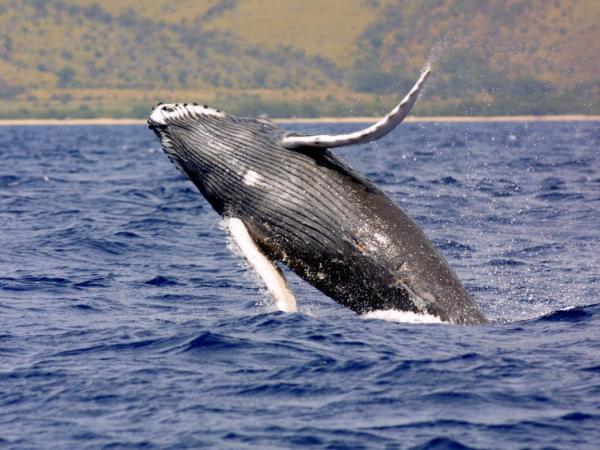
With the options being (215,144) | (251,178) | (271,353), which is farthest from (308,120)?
(271,353)

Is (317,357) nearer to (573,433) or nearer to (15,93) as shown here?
(573,433)

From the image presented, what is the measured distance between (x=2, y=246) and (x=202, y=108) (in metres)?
7.76

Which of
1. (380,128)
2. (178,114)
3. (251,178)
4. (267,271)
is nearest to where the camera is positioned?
(380,128)

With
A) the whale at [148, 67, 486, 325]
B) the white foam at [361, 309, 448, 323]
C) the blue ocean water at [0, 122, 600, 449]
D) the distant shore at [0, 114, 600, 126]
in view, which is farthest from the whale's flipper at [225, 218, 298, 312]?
the distant shore at [0, 114, 600, 126]

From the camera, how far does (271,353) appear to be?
32.7 feet

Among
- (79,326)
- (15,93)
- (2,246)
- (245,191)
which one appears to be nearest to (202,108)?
(245,191)

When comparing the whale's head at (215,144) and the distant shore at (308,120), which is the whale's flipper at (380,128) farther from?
the distant shore at (308,120)

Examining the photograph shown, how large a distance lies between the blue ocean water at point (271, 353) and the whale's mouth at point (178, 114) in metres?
2.08

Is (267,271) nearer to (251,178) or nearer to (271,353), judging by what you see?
(271,353)

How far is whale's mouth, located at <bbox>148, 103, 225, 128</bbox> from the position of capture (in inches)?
448

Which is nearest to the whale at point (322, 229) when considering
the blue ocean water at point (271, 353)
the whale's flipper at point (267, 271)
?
the whale's flipper at point (267, 271)

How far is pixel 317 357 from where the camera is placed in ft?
32.0

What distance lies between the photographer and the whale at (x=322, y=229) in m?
10.5

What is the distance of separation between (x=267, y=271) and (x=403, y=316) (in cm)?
137
